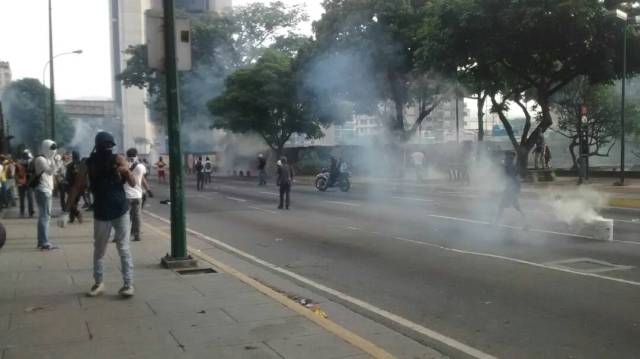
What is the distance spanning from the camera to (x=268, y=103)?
1414 inches

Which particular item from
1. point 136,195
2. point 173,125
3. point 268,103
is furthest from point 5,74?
point 173,125

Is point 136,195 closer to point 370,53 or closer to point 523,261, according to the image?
point 523,261

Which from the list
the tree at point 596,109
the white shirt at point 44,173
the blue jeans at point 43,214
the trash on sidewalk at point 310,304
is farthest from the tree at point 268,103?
the trash on sidewalk at point 310,304

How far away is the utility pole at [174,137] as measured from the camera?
7496 millimetres

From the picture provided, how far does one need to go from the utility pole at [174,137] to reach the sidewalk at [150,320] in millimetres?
440

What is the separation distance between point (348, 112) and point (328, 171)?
28.5ft

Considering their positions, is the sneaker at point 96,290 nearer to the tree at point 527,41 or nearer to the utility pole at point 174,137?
the utility pole at point 174,137

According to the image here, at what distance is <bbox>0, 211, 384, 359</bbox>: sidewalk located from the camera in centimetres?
438

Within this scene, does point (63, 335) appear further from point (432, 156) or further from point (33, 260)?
point (432, 156)

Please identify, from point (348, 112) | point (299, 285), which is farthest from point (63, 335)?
point (348, 112)

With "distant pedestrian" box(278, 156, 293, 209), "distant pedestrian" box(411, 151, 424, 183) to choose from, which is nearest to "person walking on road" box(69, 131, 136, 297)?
"distant pedestrian" box(278, 156, 293, 209)

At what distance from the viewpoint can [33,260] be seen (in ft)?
27.1

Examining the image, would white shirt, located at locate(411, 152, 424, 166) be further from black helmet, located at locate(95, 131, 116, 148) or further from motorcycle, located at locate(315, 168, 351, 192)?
black helmet, located at locate(95, 131, 116, 148)

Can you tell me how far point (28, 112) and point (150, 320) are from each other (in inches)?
2429
